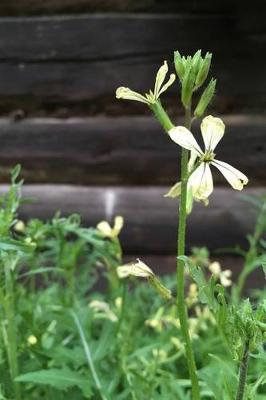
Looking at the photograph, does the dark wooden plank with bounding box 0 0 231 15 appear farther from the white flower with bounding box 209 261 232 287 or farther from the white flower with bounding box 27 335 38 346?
the white flower with bounding box 27 335 38 346

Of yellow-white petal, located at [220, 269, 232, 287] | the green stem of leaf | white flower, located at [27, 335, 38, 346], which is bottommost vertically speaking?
the green stem of leaf

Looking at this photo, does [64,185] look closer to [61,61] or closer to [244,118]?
[61,61]

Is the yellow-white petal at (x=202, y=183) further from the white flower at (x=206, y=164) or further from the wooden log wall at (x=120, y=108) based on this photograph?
the wooden log wall at (x=120, y=108)

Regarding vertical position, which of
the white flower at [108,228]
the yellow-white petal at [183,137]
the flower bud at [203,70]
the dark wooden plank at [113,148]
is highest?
the dark wooden plank at [113,148]

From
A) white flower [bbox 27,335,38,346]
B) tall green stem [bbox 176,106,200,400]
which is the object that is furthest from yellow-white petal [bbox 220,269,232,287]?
tall green stem [bbox 176,106,200,400]

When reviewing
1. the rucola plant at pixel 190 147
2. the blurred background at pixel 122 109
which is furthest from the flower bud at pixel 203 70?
the blurred background at pixel 122 109

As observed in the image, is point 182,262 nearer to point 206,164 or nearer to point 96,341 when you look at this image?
point 206,164

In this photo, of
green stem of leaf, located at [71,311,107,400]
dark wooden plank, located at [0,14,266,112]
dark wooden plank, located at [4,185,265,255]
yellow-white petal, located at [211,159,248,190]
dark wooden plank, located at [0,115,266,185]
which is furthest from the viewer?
dark wooden plank, located at [4,185,265,255]
